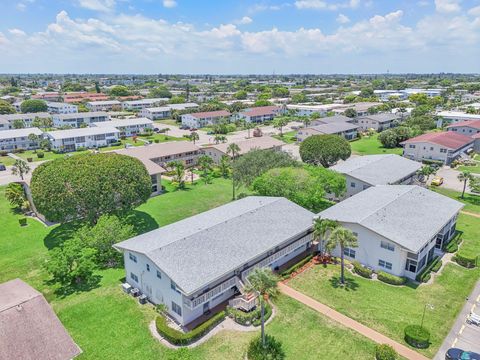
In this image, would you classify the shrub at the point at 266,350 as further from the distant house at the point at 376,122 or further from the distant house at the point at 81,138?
the distant house at the point at 376,122

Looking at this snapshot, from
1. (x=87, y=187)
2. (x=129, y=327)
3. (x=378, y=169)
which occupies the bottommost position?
(x=129, y=327)

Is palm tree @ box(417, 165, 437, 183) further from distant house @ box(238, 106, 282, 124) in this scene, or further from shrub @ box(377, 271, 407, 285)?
distant house @ box(238, 106, 282, 124)

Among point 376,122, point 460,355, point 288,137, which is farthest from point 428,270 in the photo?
point 376,122

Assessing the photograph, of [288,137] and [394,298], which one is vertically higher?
[288,137]

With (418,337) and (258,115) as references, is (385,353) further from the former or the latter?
(258,115)

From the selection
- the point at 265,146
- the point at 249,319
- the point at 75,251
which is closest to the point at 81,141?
the point at 265,146
